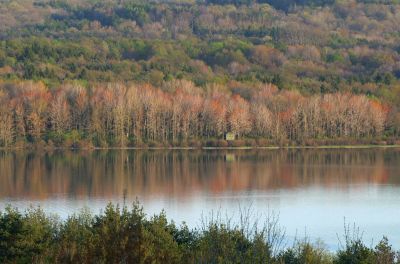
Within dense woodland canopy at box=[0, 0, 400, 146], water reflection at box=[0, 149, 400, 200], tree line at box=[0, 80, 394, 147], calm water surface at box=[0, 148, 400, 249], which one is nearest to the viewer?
calm water surface at box=[0, 148, 400, 249]

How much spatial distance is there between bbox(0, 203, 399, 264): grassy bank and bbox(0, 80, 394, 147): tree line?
3299 centimetres

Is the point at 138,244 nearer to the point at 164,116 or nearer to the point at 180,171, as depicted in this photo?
the point at 180,171

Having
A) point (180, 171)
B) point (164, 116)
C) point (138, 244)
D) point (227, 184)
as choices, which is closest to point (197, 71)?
point (164, 116)

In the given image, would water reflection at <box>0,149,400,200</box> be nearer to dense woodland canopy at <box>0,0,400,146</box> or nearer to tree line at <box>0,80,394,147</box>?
tree line at <box>0,80,394,147</box>

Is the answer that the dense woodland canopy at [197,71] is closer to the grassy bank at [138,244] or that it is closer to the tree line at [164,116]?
the tree line at [164,116]

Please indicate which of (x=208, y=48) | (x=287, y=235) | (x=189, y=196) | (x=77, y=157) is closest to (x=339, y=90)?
(x=208, y=48)

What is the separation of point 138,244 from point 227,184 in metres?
20.6

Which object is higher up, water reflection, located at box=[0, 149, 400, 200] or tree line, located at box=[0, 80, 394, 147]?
tree line, located at box=[0, 80, 394, 147]

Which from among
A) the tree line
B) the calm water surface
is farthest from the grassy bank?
the tree line

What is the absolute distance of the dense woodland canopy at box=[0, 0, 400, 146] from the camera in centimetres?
4991

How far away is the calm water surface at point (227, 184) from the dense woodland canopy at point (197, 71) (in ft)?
14.6

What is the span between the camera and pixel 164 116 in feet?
165

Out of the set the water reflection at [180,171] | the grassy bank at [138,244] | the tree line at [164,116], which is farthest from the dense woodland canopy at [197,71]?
the grassy bank at [138,244]

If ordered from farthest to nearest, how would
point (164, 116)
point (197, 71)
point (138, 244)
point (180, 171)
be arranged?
point (197, 71)
point (164, 116)
point (180, 171)
point (138, 244)
